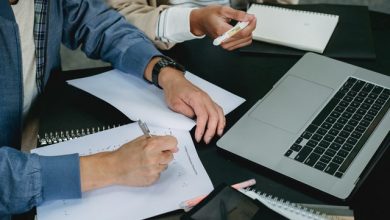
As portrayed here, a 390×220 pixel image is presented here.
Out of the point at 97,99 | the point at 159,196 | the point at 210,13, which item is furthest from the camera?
the point at 210,13

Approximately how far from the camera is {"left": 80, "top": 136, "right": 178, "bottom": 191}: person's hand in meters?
0.80

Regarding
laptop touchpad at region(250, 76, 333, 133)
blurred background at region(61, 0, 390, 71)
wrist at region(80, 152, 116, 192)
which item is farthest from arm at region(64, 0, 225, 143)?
blurred background at region(61, 0, 390, 71)

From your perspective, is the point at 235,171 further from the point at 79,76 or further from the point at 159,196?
the point at 79,76

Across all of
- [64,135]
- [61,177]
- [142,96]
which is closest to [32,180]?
[61,177]

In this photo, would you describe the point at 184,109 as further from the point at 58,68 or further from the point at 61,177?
the point at 58,68

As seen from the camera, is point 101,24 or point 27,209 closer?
point 27,209

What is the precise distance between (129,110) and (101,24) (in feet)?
1.04

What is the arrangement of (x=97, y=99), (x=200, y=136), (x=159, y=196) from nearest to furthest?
(x=159, y=196) → (x=200, y=136) → (x=97, y=99)

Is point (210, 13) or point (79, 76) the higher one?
point (210, 13)

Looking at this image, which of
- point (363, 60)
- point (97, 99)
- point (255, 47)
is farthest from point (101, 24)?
point (363, 60)

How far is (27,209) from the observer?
0.80 m

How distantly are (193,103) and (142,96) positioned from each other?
0.13 metres

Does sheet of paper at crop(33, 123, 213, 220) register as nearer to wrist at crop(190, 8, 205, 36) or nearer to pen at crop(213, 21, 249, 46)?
pen at crop(213, 21, 249, 46)

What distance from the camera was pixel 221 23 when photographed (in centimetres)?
116
